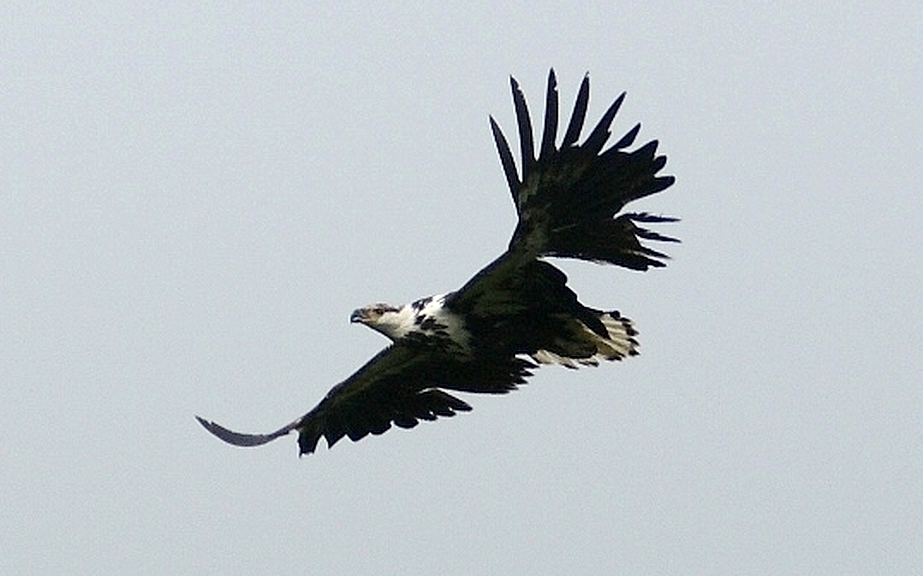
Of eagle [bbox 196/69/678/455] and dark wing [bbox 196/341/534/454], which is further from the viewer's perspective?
dark wing [bbox 196/341/534/454]

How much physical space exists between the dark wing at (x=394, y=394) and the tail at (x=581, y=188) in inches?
84.0

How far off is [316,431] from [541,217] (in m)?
4.18

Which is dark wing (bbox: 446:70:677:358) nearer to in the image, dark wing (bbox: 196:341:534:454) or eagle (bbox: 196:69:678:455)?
eagle (bbox: 196:69:678:455)

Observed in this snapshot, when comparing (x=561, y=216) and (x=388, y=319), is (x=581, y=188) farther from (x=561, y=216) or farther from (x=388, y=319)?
(x=388, y=319)

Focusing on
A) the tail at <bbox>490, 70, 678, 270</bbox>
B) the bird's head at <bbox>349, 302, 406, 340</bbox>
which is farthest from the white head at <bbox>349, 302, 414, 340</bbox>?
the tail at <bbox>490, 70, 678, 270</bbox>

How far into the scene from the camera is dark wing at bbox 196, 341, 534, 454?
56.6 feet

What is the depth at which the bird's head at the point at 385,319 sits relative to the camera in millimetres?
16359

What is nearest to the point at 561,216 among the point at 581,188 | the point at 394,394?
the point at 581,188

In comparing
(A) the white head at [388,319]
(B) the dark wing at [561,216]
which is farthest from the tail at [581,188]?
(A) the white head at [388,319]

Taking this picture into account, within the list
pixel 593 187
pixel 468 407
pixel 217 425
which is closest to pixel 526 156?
pixel 593 187

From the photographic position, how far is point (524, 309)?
1573 cm

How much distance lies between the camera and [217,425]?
18.9m

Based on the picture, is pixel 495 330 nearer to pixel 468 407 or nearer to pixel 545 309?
pixel 545 309

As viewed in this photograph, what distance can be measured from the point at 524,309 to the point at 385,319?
1.22 metres
